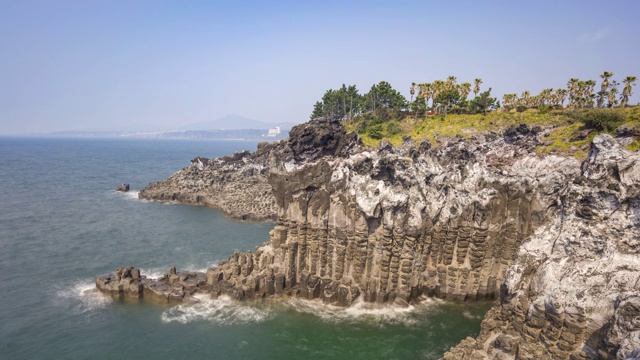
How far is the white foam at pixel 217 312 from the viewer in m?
35.2

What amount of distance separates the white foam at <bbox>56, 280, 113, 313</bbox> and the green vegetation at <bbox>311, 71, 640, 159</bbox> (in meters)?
61.6

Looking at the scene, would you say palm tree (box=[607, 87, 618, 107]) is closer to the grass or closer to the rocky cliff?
the grass

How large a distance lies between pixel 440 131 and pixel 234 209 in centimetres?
4940

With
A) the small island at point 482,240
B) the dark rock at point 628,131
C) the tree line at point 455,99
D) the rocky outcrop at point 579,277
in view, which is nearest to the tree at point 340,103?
the tree line at point 455,99

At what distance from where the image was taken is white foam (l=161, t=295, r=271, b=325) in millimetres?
35188

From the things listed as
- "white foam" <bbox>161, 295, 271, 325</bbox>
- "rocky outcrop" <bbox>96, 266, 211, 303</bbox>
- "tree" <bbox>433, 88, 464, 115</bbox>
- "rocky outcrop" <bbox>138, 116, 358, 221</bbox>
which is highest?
"tree" <bbox>433, 88, 464, 115</bbox>

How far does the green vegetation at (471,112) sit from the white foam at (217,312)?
4918 centimetres

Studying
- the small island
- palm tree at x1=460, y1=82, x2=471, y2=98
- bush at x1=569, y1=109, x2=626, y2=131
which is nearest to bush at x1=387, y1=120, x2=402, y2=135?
palm tree at x1=460, y1=82, x2=471, y2=98

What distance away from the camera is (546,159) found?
40.2 m

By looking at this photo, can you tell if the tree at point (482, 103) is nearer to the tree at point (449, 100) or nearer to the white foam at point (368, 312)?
the tree at point (449, 100)

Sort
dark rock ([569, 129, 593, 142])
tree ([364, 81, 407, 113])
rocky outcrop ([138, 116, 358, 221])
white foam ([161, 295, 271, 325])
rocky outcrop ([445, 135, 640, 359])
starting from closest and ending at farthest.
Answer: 1. rocky outcrop ([445, 135, 640, 359])
2. white foam ([161, 295, 271, 325])
3. dark rock ([569, 129, 593, 142])
4. rocky outcrop ([138, 116, 358, 221])
5. tree ([364, 81, 407, 113])

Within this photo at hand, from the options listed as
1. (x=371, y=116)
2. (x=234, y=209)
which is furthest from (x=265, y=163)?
(x=371, y=116)

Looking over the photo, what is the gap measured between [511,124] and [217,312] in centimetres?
7203

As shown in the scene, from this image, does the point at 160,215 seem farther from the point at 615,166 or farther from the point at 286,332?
the point at 615,166
